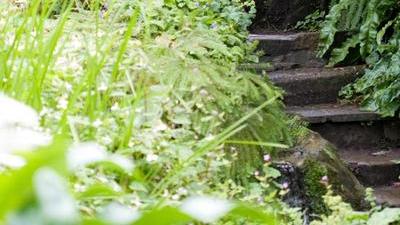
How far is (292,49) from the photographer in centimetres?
557

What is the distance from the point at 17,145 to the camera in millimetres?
455

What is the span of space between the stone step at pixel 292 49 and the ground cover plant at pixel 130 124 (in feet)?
5.66

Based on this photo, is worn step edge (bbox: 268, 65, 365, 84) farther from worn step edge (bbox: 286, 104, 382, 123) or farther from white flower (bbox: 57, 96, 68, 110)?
white flower (bbox: 57, 96, 68, 110)

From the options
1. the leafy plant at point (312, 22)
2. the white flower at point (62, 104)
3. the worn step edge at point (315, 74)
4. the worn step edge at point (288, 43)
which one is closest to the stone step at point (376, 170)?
the worn step edge at point (315, 74)

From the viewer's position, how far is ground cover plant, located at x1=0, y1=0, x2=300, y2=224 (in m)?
0.41

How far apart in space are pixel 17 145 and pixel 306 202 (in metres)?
2.89

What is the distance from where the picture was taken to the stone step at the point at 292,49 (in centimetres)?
549

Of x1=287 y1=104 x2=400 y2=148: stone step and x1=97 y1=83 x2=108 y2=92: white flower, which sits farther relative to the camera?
x1=287 y1=104 x2=400 y2=148: stone step

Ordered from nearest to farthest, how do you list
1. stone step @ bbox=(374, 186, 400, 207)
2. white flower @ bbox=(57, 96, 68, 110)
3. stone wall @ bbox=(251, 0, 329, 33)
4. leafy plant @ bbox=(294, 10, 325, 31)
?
white flower @ bbox=(57, 96, 68, 110) → stone step @ bbox=(374, 186, 400, 207) → leafy plant @ bbox=(294, 10, 325, 31) → stone wall @ bbox=(251, 0, 329, 33)

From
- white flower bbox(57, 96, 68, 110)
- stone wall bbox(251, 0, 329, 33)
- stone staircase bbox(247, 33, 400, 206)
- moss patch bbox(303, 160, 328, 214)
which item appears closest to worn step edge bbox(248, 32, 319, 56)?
stone staircase bbox(247, 33, 400, 206)

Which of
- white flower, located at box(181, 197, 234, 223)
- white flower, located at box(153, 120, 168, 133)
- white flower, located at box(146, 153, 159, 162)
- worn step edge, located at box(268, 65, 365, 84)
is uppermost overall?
white flower, located at box(181, 197, 234, 223)

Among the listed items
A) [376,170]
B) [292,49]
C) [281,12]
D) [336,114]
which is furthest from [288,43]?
[376,170]

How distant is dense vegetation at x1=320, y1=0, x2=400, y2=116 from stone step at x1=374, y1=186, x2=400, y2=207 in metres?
0.55

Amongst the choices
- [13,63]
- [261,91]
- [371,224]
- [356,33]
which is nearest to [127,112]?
[13,63]
